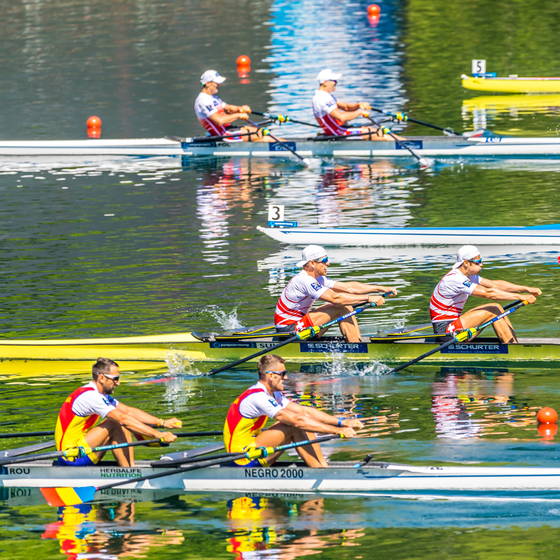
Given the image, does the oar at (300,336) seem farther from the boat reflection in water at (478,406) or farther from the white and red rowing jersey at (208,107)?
the white and red rowing jersey at (208,107)

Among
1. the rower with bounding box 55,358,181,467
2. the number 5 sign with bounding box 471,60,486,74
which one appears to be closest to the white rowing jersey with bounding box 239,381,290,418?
the rower with bounding box 55,358,181,467

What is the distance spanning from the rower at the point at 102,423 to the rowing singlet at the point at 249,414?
59cm

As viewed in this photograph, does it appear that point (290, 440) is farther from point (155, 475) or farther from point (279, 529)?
point (155, 475)

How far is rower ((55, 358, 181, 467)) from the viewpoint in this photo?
578 inches

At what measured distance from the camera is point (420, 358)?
18797 mm

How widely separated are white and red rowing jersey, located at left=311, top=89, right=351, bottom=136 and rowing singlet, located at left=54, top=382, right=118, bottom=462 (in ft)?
59.3

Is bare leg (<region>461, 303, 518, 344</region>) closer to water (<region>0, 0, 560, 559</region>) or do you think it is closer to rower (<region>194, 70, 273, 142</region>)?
water (<region>0, 0, 560, 559</region>)

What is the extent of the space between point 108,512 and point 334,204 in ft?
50.1

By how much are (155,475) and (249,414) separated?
1.29 metres

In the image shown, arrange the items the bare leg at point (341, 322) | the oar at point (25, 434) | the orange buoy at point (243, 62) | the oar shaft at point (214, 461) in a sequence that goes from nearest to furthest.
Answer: the oar shaft at point (214, 461)
the oar at point (25, 434)
the bare leg at point (341, 322)
the orange buoy at point (243, 62)

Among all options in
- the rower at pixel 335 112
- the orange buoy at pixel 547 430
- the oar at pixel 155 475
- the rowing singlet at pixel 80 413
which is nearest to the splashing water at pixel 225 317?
the orange buoy at pixel 547 430

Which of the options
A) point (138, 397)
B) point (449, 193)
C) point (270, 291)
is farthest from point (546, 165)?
point (138, 397)

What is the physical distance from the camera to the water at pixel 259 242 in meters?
14.3

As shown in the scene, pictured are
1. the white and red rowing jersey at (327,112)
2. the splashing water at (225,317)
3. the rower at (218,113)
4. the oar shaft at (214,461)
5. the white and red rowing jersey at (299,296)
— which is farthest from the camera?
the rower at (218,113)
